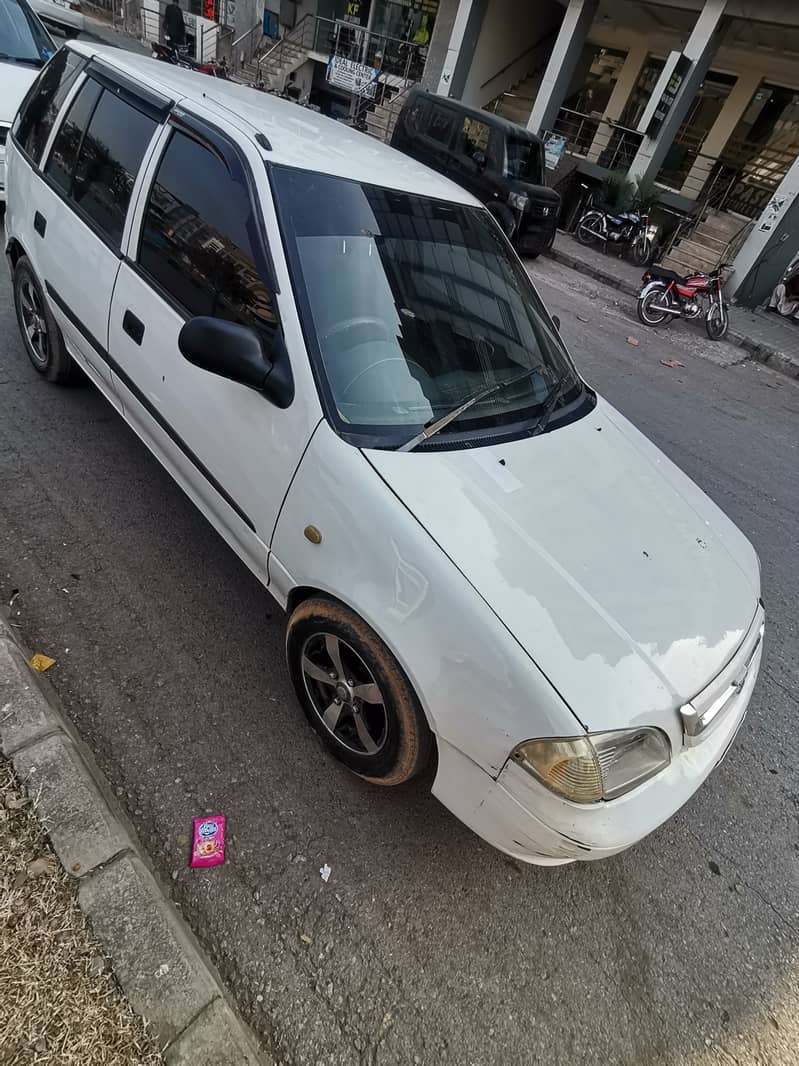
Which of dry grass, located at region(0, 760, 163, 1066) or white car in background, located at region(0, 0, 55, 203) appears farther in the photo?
white car in background, located at region(0, 0, 55, 203)

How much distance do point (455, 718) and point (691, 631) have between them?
832 millimetres

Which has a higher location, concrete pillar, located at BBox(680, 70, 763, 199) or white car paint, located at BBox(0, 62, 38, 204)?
concrete pillar, located at BBox(680, 70, 763, 199)

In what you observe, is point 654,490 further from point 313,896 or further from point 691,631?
point 313,896

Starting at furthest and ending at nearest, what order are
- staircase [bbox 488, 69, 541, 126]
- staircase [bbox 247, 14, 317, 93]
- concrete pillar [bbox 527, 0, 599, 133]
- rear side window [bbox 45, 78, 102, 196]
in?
staircase [bbox 247, 14, 317, 93] → staircase [bbox 488, 69, 541, 126] → concrete pillar [bbox 527, 0, 599, 133] → rear side window [bbox 45, 78, 102, 196]

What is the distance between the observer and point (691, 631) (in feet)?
6.27

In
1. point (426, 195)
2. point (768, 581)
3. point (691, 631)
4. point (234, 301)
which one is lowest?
point (768, 581)

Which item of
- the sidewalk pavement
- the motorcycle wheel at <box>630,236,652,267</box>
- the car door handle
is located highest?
the car door handle

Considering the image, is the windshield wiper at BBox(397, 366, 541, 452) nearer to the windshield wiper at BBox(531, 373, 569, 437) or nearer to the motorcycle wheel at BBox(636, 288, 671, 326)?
the windshield wiper at BBox(531, 373, 569, 437)

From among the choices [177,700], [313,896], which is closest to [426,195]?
[177,700]

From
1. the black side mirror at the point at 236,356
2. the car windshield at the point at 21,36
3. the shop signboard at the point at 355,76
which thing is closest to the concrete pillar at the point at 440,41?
the shop signboard at the point at 355,76

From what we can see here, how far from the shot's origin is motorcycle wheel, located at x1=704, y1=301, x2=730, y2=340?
9.53 m

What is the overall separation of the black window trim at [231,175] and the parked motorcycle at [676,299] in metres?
8.58

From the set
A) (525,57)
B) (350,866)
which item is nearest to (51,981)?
(350,866)

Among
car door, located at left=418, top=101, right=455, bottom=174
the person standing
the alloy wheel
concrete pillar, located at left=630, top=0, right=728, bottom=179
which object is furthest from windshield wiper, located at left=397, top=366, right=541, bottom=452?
the person standing
